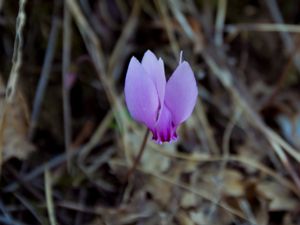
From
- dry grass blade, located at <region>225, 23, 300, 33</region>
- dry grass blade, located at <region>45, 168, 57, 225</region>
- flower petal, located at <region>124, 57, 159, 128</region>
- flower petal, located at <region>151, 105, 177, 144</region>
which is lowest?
dry grass blade, located at <region>45, 168, 57, 225</region>

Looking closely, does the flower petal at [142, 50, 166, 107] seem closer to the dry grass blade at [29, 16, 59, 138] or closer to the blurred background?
the blurred background

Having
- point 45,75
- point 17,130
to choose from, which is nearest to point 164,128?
point 17,130

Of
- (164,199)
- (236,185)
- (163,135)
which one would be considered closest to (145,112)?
(163,135)

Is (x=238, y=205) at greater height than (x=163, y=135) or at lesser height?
lesser

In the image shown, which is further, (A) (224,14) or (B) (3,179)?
(A) (224,14)

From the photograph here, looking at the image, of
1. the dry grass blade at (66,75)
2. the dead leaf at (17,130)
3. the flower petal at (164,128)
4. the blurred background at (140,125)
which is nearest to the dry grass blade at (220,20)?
the blurred background at (140,125)

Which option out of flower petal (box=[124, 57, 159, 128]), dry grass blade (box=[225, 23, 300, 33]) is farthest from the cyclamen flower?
dry grass blade (box=[225, 23, 300, 33])

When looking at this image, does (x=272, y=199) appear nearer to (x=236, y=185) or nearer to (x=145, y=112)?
(x=236, y=185)
